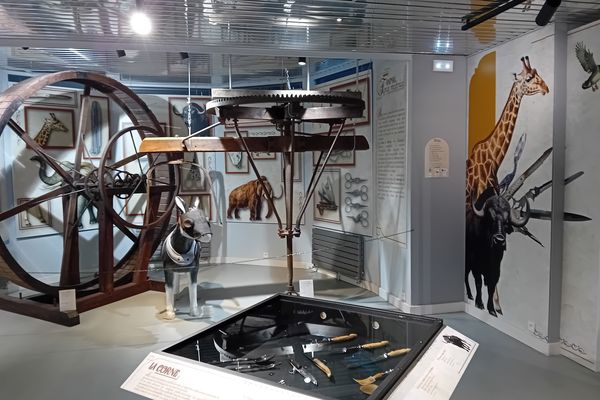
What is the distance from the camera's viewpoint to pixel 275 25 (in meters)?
3.32

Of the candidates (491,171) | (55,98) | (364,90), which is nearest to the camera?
(491,171)

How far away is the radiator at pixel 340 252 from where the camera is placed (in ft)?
17.6

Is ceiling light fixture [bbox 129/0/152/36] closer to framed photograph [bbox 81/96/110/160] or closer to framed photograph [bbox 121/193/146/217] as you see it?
framed photograph [bbox 81/96/110/160]

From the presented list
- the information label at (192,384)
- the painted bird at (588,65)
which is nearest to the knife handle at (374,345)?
the information label at (192,384)

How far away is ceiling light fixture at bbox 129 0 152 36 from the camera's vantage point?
109 inches

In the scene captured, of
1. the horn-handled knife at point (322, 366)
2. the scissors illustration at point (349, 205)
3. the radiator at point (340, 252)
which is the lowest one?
the radiator at point (340, 252)

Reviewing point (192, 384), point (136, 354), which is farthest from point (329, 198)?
point (192, 384)

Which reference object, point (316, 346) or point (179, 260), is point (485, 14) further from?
point (179, 260)

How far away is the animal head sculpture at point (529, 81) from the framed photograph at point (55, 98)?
17.3ft

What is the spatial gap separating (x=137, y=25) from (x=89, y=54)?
229 centimetres

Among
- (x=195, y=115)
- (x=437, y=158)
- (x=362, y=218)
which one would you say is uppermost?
(x=195, y=115)

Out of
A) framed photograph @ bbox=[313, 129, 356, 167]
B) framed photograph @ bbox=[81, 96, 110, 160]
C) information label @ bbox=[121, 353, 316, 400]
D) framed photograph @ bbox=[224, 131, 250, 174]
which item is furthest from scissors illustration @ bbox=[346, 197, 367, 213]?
information label @ bbox=[121, 353, 316, 400]

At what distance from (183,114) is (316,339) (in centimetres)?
529

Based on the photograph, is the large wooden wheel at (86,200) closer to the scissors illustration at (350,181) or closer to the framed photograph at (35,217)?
the framed photograph at (35,217)
